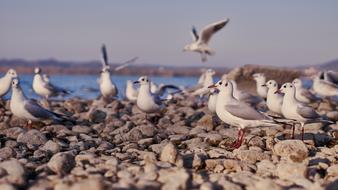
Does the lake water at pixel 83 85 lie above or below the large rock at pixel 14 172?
below

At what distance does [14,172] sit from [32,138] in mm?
3171

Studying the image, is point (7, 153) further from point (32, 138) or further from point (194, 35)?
point (194, 35)

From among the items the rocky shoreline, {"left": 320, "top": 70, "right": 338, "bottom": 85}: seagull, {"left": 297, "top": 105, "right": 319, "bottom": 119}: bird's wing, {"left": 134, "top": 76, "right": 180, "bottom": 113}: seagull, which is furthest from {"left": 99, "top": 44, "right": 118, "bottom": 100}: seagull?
{"left": 297, "top": 105, "right": 319, "bottom": 119}: bird's wing

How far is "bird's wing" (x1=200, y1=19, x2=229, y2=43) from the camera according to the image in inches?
612

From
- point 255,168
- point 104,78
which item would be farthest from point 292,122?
point 104,78

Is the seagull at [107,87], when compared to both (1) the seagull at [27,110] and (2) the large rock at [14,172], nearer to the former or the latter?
(1) the seagull at [27,110]

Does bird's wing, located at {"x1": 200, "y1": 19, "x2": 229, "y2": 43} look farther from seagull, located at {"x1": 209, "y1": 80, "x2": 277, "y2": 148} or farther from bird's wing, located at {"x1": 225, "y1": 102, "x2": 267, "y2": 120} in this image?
bird's wing, located at {"x1": 225, "y1": 102, "x2": 267, "y2": 120}

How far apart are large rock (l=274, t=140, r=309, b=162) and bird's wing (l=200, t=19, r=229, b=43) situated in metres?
8.87

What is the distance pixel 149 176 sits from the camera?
5395mm

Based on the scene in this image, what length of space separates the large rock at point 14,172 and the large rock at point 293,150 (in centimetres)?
321

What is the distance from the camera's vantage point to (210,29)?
52.2ft

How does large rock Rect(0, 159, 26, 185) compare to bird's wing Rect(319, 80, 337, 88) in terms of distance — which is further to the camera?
bird's wing Rect(319, 80, 337, 88)

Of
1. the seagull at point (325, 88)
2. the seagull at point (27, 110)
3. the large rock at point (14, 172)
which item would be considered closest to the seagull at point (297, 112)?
the seagull at point (27, 110)

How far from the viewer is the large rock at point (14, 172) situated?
212 inches
